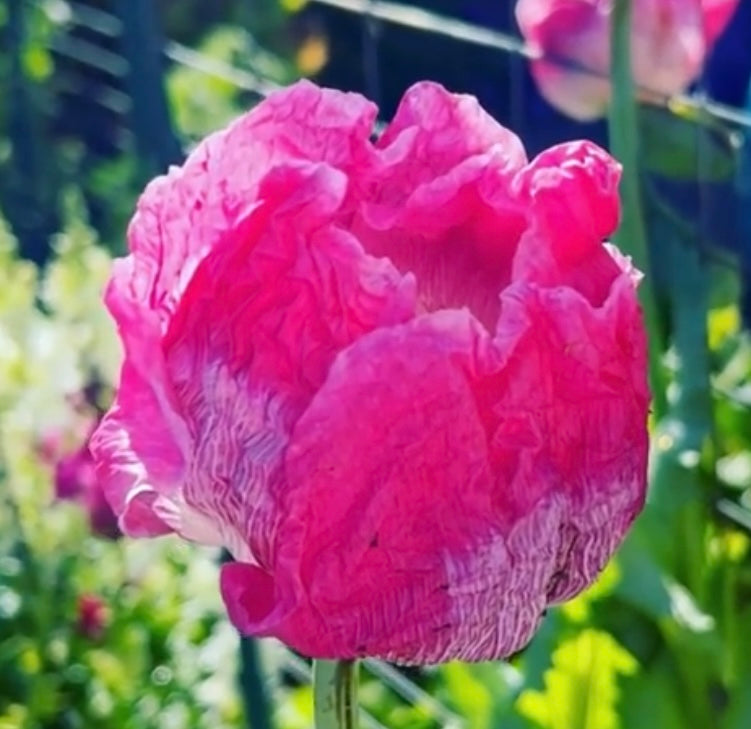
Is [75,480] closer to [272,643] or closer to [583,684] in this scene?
[272,643]

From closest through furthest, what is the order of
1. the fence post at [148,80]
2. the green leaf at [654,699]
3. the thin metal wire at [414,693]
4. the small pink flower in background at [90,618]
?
the green leaf at [654,699], the thin metal wire at [414,693], the small pink flower in background at [90,618], the fence post at [148,80]

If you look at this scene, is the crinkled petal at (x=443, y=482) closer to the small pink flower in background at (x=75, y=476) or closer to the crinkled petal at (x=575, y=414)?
the crinkled petal at (x=575, y=414)

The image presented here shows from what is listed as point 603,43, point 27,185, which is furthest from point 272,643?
point 27,185

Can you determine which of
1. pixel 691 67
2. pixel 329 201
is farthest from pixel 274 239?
pixel 691 67

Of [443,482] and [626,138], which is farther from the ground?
[443,482]

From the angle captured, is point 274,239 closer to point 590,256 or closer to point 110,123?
point 590,256

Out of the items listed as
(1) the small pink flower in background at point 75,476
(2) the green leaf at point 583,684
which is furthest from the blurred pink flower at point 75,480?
(2) the green leaf at point 583,684

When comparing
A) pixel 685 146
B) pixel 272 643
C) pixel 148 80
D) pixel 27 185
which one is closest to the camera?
pixel 685 146
